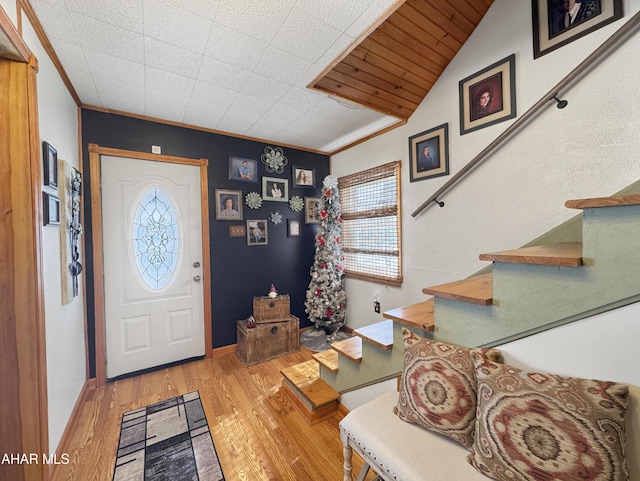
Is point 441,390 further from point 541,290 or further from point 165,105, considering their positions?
point 165,105

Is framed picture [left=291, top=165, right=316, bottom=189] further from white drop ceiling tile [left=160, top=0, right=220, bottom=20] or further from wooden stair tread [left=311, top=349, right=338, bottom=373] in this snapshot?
wooden stair tread [left=311, top=349, right=338, bottom=373]

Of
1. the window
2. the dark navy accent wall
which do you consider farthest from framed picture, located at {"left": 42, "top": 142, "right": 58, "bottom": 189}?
the window

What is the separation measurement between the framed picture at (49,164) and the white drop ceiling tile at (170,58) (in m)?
0.84

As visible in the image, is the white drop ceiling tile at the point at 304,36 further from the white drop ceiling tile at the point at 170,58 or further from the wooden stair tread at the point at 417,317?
the wooden stair tread at the point at 417,317

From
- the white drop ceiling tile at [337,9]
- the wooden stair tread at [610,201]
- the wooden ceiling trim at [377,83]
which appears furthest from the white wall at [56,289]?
the wooden stair tread at [610,201]

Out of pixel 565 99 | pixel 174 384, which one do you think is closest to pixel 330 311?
Answer: pixel 174 384

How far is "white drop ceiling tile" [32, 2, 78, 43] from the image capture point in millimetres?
1320

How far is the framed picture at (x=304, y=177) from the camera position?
10.9ft

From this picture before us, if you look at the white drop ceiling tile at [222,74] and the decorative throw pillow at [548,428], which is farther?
the white drop ceiling tile at [222,74]

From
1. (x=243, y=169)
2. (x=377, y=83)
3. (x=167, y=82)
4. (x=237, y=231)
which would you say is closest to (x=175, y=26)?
(x=167, y=82)

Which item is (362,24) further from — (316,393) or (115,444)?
(115,444)

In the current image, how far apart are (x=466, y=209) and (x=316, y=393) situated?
1.84 metres

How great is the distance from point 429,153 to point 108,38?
2.44m

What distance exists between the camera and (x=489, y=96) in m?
1.82
